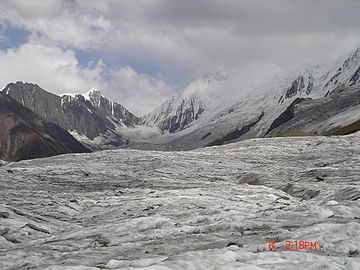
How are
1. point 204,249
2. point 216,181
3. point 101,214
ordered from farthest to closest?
point 216,181 < point 101,214 < point 204,249

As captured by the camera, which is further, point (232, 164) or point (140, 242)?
point (232, 164)

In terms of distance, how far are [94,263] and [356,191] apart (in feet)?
49.2

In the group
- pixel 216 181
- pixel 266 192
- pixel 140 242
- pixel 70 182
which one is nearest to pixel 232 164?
pixel 216 181

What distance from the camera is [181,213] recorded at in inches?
884

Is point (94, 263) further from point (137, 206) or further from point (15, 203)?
point (15, 203)

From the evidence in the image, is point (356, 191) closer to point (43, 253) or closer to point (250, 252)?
point (250, 252)

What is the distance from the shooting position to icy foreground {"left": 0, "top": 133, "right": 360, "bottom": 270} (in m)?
12.6

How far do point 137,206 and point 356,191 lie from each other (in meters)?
13.5

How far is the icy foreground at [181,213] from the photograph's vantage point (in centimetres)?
1263

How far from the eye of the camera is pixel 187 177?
39406 mm

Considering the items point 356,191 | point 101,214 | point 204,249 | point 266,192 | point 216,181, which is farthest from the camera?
point 216,181
